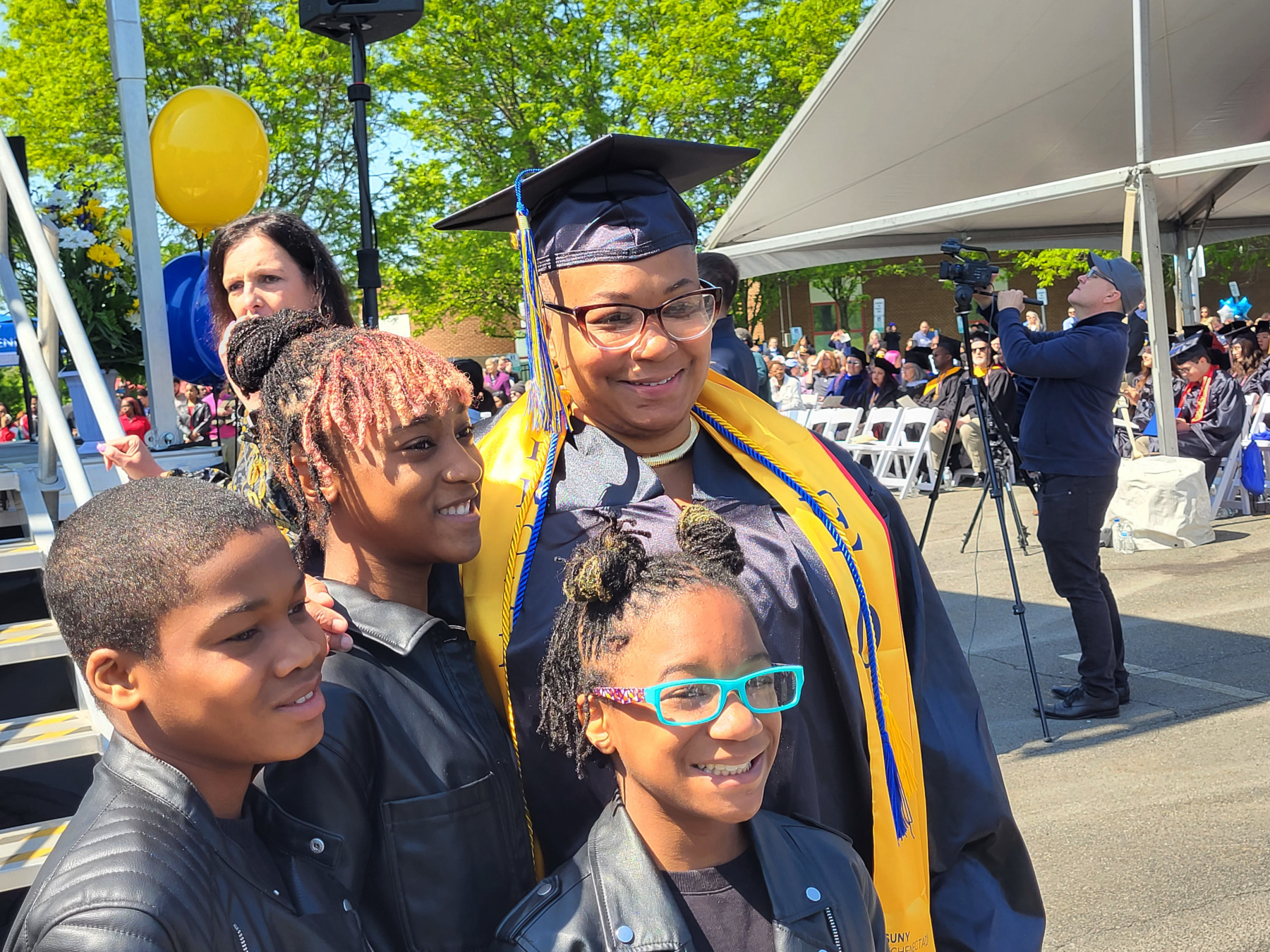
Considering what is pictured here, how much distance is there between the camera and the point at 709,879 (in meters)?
1.47

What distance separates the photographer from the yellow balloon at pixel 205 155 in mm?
4934

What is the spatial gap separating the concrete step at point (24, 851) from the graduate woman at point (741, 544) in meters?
1.72

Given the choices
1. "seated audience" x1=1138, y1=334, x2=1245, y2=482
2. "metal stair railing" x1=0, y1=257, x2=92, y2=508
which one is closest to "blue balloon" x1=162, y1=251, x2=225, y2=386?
"metal stair railing" x1=0, y1=257, x2=92, y2=508

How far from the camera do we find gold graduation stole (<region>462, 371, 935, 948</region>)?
5.36ft

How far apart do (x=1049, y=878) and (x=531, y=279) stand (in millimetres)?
2986

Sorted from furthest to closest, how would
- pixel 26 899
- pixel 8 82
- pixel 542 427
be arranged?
pixel 8 82
pixel 542 427
pixel 26 899

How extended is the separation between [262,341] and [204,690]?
1.85ft

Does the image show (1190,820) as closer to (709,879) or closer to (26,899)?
(709,879)

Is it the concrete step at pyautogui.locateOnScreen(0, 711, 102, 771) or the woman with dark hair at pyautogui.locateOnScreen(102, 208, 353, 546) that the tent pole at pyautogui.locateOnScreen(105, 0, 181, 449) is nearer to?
the concrete step at pyautogui.locateOnScreen(0, 711, 102, 771)

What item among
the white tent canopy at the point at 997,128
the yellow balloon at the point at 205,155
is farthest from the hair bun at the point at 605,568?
the white tent canopy at the point at 997,128

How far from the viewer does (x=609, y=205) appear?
1.74 meters

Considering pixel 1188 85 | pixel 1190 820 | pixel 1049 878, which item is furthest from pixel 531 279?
pixel 1188 85

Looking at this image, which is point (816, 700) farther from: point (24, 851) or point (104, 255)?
point (104, 255)

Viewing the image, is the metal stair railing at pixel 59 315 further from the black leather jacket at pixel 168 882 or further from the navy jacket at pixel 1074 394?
the navy jacket at pixel 1074 394
